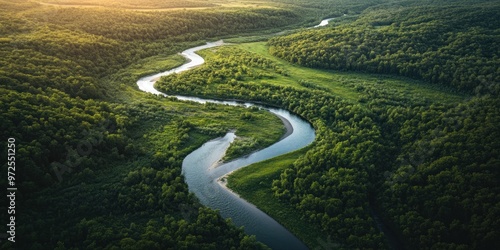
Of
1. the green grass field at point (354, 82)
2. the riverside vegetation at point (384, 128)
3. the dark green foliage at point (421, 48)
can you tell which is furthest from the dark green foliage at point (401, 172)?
the dark green foliage at point (421, 48)

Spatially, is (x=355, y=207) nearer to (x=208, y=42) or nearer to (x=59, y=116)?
(x=59, y=116)

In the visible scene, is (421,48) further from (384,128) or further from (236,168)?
(236,168)

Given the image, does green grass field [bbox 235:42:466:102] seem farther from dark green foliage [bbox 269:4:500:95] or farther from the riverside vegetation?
dark green foliage [bbox 269:4:500:95]

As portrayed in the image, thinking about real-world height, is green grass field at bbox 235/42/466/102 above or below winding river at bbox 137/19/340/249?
above

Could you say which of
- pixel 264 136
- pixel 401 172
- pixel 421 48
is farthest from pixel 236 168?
pixel 421 48

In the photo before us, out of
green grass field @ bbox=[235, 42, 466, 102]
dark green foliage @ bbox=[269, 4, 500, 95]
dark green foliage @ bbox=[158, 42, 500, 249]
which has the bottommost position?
dark green foliage @ bbox=[158, 42, 500, 249]

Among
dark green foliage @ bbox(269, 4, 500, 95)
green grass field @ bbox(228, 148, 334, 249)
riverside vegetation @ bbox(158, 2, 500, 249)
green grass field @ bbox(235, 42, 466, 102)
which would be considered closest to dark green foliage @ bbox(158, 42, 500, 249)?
riverside vegetation @ bbox(158, 2, 500, 249)

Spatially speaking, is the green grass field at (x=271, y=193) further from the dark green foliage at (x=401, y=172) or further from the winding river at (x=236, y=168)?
the dark green foliage at (x=401, y=172)
